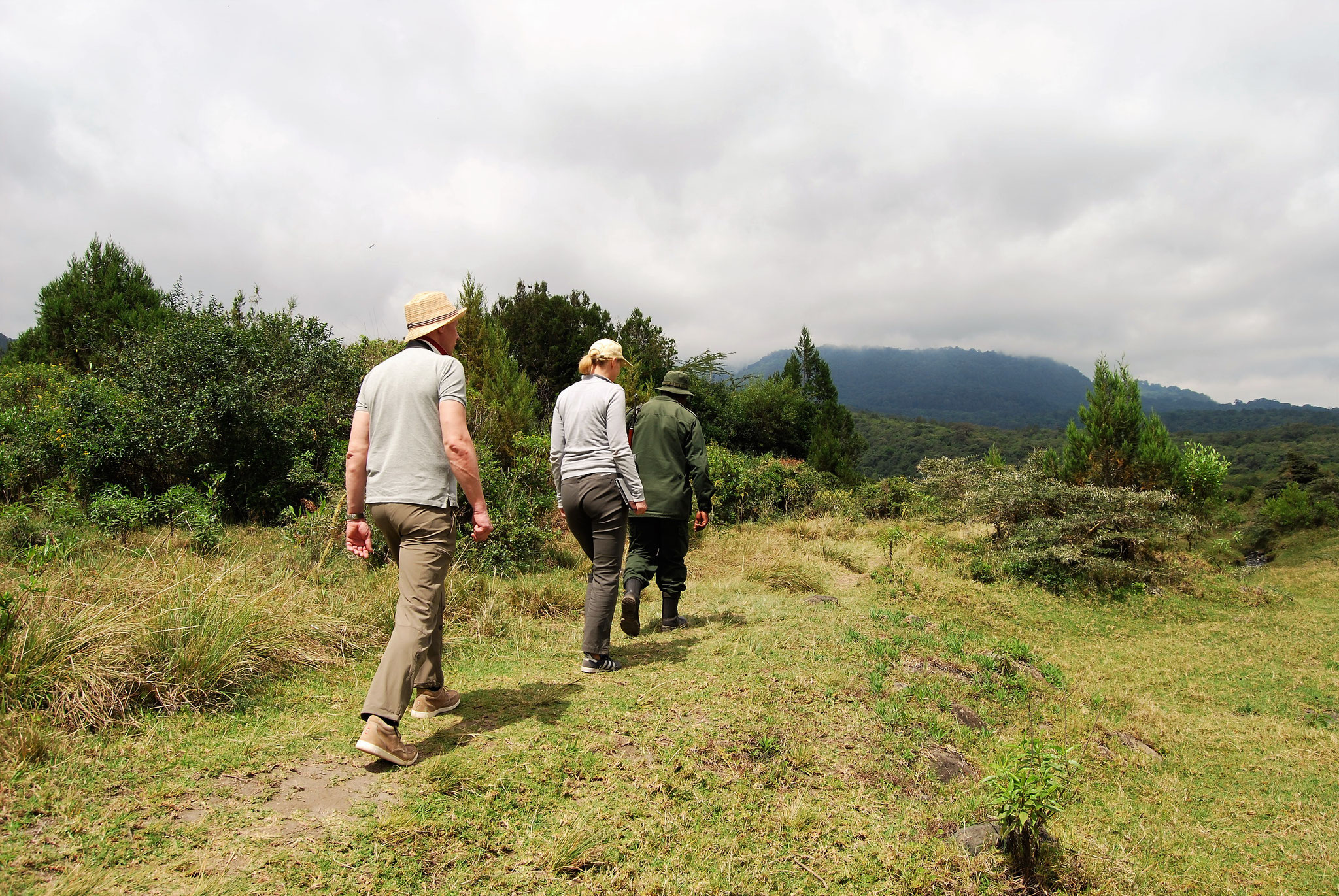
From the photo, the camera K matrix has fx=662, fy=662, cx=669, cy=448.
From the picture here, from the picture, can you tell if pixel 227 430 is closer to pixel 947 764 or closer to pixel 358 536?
pixel 358 536

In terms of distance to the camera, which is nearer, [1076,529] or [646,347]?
[1076,529]

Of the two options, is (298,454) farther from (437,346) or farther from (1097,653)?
(1097,653)

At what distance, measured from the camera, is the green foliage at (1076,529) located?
8.17m

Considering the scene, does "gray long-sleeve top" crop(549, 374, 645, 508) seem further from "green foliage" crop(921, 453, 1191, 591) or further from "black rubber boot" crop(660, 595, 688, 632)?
"green foliage" crop(921, 453, 1191, 591)

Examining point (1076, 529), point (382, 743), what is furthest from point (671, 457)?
point (1076, 529)

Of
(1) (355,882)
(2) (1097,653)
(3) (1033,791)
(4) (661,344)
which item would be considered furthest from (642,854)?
(4) (661,344)

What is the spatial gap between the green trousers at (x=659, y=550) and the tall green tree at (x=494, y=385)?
4785 millimetres

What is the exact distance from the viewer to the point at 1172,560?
356 inches

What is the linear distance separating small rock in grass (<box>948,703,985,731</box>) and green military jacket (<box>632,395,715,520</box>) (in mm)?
2088

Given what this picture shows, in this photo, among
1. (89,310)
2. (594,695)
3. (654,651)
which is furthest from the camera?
(89,310)

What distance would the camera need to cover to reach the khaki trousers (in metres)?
2.79

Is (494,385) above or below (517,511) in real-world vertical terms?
above

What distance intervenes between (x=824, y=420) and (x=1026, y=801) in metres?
26.1

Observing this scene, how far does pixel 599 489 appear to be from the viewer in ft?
13.4
